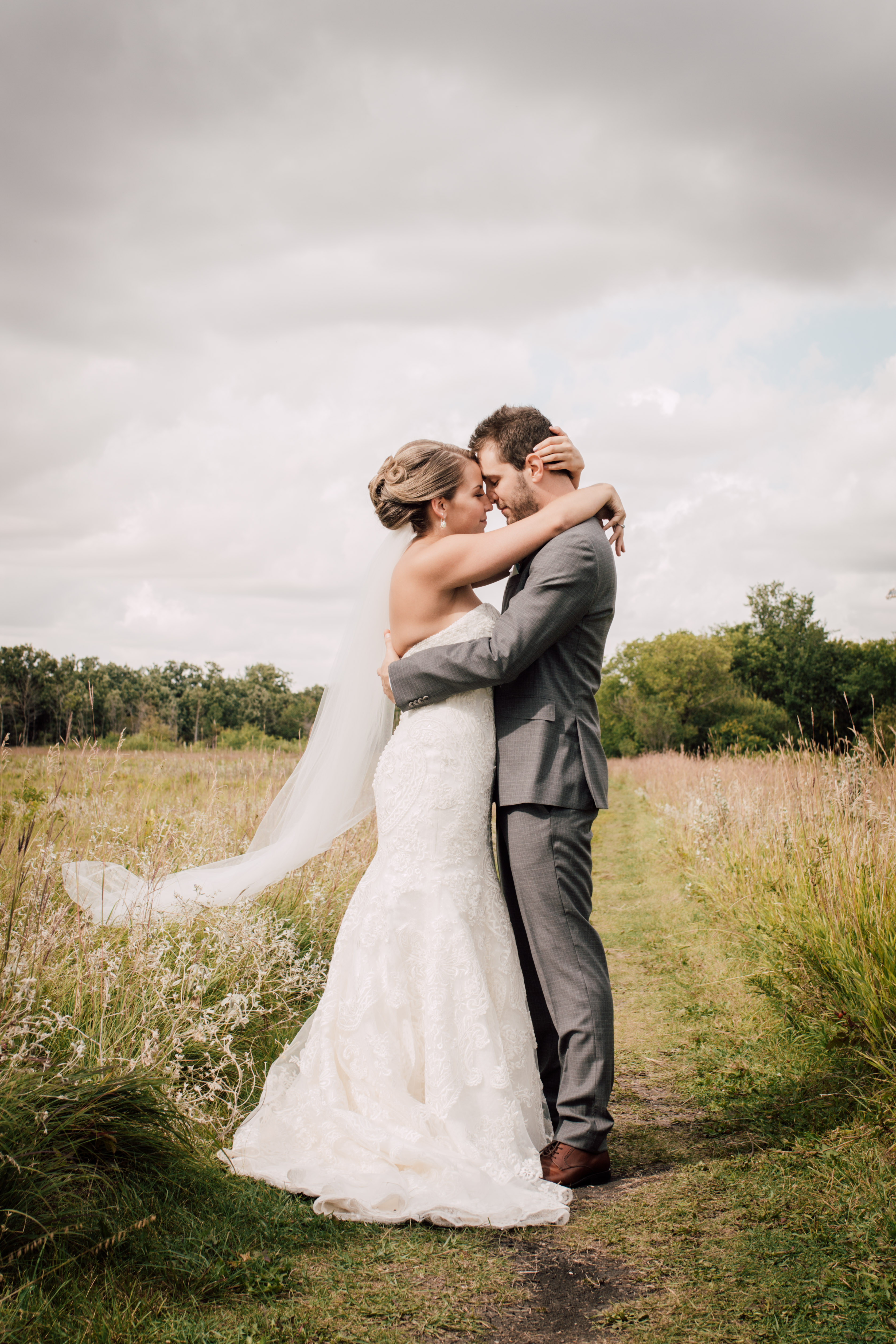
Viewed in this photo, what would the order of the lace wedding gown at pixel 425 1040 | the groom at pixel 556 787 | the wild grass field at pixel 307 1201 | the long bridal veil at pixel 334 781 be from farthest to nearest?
the long bridal veil at pixel 334 781
the groom at pixel 556 787
the lace wedding gown at pixel 425 1040
the wild grass field at pixel 307 1201

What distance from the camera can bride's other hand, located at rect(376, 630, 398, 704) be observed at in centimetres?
394

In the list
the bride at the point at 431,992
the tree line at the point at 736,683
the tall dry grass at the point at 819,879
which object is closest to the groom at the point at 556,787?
the bride at the point at 431,992

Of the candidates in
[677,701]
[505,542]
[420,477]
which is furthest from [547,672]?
[677,701]

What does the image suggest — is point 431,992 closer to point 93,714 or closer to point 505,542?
point 505,542

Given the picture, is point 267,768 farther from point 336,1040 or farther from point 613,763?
point 613,763

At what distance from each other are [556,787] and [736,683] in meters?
56.4

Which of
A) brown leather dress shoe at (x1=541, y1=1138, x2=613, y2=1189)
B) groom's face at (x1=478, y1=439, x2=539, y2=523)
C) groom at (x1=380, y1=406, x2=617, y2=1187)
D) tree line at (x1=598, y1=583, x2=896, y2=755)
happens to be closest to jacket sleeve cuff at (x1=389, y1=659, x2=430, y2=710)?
groom at (x1=380, y1=406, x2=617, y2=1187)

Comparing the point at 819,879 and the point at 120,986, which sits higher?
the point at 819,879

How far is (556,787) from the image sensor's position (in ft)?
11.5

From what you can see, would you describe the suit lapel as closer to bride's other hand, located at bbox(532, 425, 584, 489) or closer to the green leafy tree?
bride's other hand, located at bbox(532, 425, 584, 489)

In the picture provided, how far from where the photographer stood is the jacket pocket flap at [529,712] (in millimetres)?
3572

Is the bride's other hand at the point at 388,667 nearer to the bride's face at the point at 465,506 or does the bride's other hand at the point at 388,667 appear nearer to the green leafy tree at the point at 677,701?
the bride's face at the point at 465,506

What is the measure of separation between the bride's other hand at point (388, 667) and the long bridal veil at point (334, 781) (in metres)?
0.27

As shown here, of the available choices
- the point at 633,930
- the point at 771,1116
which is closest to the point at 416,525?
the point at 771,1116
